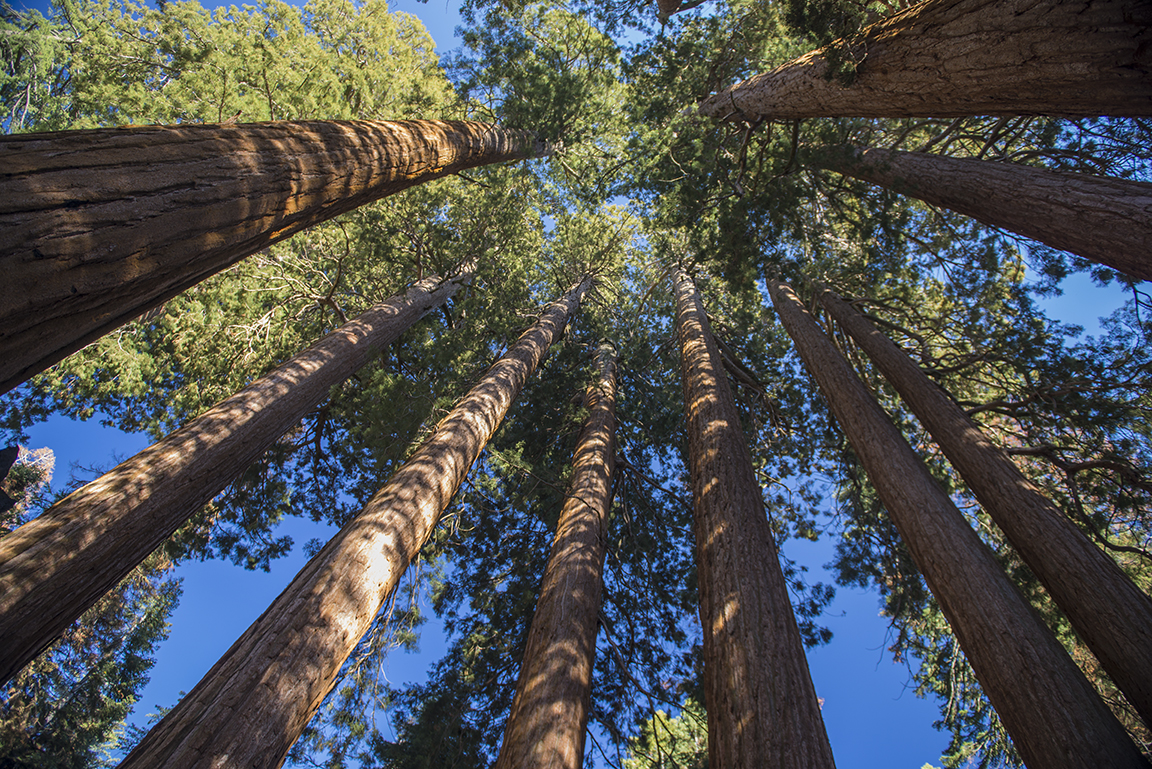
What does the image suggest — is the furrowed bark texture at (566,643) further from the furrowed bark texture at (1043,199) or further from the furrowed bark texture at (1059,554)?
the furrowed bark texture at (1043,199)

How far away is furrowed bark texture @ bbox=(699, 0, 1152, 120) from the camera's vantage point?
1.99 m

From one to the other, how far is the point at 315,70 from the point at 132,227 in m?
6.81

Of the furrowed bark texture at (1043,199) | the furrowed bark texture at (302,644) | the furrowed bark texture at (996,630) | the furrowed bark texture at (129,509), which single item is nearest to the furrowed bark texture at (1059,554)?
the furrowed bark texture at (996,630)

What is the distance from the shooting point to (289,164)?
215 centimetres

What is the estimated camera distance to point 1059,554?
11.9ft

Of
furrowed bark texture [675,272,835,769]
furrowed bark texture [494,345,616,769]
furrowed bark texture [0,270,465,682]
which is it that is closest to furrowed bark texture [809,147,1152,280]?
furrowed bark texture [675,272,835,769]

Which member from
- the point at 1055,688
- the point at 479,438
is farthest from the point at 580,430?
the point at 1055,688

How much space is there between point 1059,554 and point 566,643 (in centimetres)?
405

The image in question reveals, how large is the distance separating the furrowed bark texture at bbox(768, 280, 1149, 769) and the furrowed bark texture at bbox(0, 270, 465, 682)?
636 cm

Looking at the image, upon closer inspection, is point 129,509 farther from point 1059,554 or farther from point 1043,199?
point 1043,199

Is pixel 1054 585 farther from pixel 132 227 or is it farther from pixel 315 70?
pixel 315 70

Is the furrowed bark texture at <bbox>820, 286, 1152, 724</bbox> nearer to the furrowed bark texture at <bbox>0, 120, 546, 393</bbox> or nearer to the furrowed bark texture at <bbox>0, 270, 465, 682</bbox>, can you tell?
the furrowed bark texture at <bbox>0, 120, 546, 393</bbox>

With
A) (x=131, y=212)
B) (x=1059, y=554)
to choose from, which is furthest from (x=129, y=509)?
(x=1059, y=554)

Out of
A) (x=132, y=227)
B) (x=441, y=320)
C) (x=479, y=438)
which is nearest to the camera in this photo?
(x=132, y=227)
